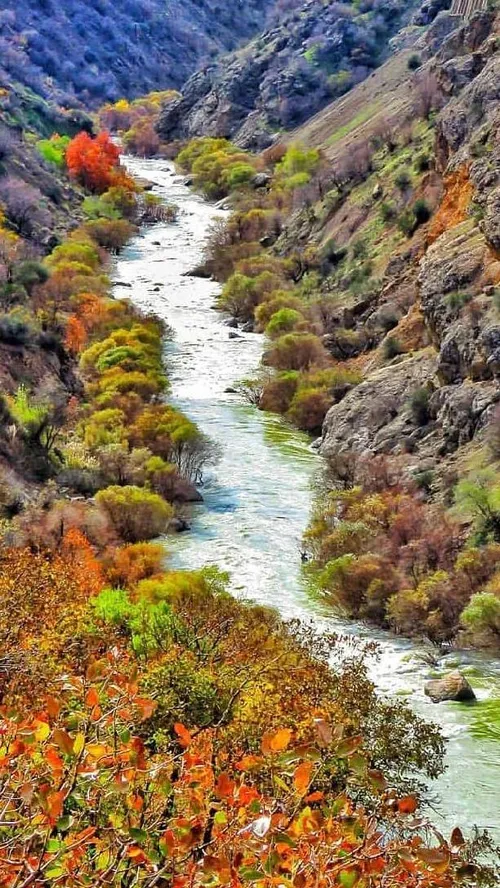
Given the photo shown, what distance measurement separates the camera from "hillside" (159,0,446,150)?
106 meters

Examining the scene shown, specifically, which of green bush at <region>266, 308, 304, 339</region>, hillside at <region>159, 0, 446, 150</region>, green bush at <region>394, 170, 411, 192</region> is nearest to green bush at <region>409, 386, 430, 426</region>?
green bush at <region>266, 308, 304, 339</region>

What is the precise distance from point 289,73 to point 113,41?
63.0 metres

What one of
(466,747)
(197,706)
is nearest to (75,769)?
(197,706)

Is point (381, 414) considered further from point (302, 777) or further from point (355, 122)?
point (355, 122)

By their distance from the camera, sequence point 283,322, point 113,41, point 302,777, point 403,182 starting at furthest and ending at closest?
point 113,41, point 403,182, point 283,322, point 302,777

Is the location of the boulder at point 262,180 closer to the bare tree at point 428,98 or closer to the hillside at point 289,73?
the hillside at point 289,73

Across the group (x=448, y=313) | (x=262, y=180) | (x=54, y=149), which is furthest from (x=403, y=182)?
(x=54, y=149)

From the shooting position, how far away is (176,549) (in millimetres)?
28547

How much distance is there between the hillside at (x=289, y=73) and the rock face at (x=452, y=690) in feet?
313

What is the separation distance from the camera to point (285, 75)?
109812mm

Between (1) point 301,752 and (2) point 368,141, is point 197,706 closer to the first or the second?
(1) point 301,752

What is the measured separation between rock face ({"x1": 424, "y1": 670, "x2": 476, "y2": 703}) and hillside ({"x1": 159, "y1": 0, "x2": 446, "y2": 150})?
95.4 meters

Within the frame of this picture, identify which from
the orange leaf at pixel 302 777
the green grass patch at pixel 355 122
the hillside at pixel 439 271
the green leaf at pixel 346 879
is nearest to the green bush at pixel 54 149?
the green grass patch at pixel 355 122

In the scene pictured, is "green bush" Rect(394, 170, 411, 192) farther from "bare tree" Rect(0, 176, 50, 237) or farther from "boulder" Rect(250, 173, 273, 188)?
"boulder" Rect(250, 173, 273, 188)
